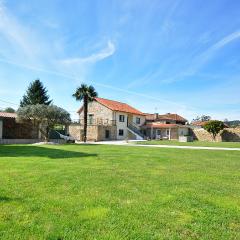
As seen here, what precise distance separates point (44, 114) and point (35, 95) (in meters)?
32.6

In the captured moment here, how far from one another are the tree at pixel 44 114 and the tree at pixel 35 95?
100ft

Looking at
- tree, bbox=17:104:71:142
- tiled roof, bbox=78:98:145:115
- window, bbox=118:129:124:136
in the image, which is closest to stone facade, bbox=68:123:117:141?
window, bbox=118:129:124:136

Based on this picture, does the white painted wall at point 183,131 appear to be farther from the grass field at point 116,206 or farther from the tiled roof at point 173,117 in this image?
the grass field at point 116,206

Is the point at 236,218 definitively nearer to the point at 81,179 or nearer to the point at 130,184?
the point at 130,184

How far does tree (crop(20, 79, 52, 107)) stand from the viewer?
63.1 m

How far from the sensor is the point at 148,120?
233ft

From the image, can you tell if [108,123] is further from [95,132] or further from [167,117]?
[167,117]

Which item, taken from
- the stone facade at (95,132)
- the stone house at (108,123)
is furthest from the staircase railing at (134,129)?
the stone facade at (95,132)

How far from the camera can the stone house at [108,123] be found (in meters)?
49.0

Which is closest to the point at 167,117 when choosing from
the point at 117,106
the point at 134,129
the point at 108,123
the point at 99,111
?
the point at 134,129

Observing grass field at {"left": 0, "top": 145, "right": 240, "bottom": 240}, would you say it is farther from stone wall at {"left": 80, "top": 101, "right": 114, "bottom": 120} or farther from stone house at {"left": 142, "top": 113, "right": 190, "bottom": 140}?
stone house at {"left": 142, "top": 113, "right": 190, "bottom": 140}

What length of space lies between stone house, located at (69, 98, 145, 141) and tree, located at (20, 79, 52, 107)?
11.2 m

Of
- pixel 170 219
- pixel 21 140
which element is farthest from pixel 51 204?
pixel 21 140

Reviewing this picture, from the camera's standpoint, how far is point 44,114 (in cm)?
3219
